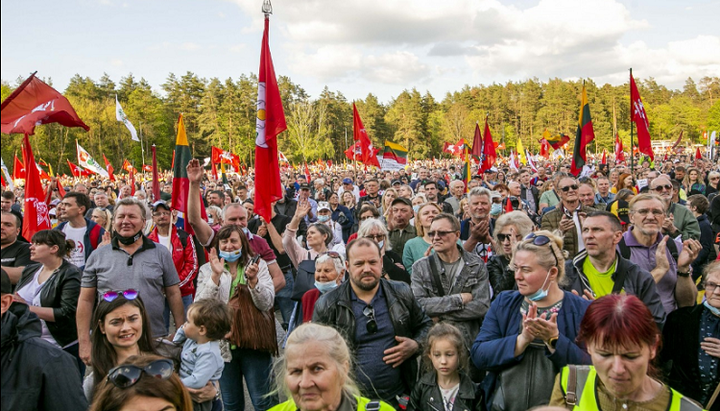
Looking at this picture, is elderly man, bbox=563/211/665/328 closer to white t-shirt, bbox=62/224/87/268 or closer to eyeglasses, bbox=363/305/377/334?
eyeglasses, bbox=363/305/377/334

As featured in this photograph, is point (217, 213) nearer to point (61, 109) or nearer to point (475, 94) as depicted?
point (61, 109)

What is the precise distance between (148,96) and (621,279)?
63.1 meters

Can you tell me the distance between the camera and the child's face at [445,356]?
10.8 ft

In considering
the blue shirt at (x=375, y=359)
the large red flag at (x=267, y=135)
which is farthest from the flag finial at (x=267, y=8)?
the blue shirt at (x=375, y=359)

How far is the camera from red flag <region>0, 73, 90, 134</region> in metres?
6.27

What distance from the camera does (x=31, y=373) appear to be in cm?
236

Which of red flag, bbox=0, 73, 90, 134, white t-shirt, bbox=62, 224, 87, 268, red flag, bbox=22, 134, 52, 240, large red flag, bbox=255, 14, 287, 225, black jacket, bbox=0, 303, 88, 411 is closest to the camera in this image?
black jacket, bbox=0, 303, 88, 411

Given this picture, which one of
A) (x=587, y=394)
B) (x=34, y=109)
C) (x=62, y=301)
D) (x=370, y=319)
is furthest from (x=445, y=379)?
(x=34, y=109)

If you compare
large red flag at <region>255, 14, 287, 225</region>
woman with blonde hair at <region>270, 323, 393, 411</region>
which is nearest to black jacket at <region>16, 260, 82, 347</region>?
large red flag at <region>255, 14, 287, 225</region>

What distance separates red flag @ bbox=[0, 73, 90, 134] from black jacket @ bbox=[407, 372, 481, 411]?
5.51m

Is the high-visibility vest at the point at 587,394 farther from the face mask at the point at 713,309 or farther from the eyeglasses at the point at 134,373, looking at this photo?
the eyeglasses at the point at 134,373

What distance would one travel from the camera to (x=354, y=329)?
310cm

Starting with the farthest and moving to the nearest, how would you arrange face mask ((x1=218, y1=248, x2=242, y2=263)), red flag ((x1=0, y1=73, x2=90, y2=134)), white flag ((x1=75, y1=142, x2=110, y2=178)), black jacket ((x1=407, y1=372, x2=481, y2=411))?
white flag ((x1=75, y1=142, x2=110, y2=178)) < red flag ((x1=0, y1=73, x2=90, y2=134)) < face mask ((x1=218, y1=248, x2=242, y2=263)) < black jacket ((x1=407, y1=372, x2=481, y2=411))

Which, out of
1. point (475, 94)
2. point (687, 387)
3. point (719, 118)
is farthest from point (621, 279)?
point (475, 94)
